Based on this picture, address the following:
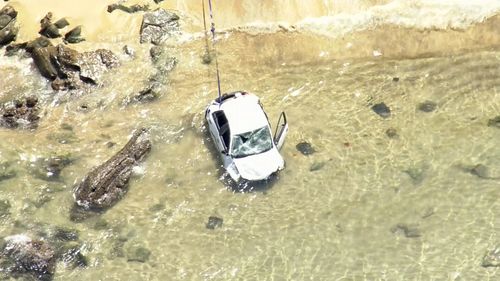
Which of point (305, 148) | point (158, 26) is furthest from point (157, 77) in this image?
point (305, 148)

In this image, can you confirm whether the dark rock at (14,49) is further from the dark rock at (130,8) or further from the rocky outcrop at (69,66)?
the dark rock at (130,8)

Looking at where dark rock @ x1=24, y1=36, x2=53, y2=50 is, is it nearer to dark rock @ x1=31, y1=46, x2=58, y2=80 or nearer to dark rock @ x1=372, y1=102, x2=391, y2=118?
dark rock @ x1=31, y1=46, x2=58, y2=80

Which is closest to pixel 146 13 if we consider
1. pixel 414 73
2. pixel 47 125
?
pixel 47 125

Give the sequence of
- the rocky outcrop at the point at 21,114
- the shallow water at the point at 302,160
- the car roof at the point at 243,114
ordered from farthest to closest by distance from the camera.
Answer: the rocky outcrop at the point at 21,114
the car roof at the point at 243,114
the shallow water at the point at 302,160

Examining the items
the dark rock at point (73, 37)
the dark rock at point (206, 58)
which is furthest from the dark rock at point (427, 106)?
the dark rock at point (73, 37)

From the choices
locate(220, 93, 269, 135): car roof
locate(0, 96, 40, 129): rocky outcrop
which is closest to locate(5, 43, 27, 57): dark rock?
locate(0, 96, 40, 129): rocky outcrop

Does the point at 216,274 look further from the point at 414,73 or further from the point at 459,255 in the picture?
the point at 414,73

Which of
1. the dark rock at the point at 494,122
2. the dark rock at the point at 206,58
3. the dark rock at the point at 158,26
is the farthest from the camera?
the dark rock at the point at 158,26
